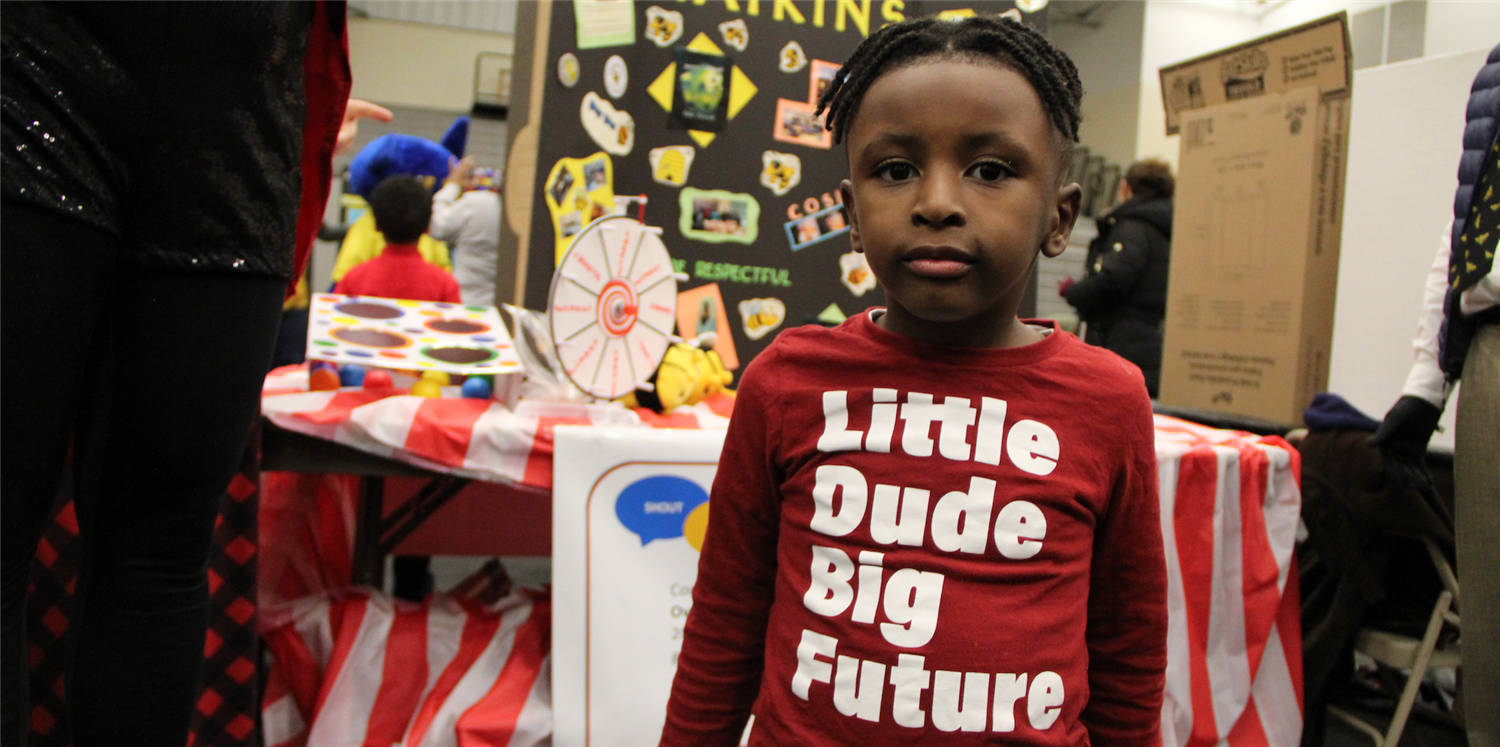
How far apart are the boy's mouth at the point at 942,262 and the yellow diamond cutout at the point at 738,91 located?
1.77 m

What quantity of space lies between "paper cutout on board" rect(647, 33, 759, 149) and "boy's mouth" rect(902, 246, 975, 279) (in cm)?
174

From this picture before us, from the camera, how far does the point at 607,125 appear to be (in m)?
2.23

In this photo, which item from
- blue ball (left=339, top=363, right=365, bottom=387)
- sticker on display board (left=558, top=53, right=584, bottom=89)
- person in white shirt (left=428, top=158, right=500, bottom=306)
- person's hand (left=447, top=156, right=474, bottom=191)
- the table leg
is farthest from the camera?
person's hand (left=447, top=156, right=474, bottom=191)

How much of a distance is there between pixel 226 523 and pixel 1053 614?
1.10 meters

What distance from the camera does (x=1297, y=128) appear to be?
2.71 m

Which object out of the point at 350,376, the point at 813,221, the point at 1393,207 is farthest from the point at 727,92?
the point at 1393,207

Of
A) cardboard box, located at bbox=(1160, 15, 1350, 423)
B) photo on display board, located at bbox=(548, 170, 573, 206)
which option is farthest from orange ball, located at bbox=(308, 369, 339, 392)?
cardboard box, located at bbox=(1160, 15, 1350, 423)

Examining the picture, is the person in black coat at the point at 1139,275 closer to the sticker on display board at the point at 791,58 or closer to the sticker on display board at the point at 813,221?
the sticker on display board at the point at 813,221

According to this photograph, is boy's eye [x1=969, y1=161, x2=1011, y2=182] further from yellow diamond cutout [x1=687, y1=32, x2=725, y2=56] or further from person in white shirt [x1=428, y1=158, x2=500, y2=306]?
person in white shirt [x1=428, y1=158, x2=500, y2=306]

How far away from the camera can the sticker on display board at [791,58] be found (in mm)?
2350

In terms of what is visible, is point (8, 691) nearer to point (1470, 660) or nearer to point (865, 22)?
point (1470, 660)

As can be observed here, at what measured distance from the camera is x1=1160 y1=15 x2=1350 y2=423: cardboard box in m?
2.69

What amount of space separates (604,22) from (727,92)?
1.12ft

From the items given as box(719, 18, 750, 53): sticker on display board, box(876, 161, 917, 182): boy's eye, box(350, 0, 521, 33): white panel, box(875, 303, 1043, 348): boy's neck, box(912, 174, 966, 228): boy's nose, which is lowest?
box(875, 303, 1043, 348): boy's neck
